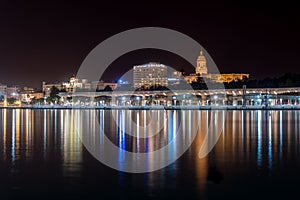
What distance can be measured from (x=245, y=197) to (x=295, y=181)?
2.30 m

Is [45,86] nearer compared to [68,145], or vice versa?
[68,145]

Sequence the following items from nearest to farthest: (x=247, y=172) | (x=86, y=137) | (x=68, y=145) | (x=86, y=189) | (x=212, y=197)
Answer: (x=212, y=197) < (x=86, y=189) < (x=247, y=172) < (x=68, y=145) < (x=86, y=137)

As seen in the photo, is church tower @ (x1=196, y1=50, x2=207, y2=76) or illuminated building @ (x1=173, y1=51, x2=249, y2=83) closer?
illuminated building @ (x1=173, y1=51, x2=249, y2=83)

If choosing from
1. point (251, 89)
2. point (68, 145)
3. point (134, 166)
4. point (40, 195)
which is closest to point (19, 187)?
point (40, 195)

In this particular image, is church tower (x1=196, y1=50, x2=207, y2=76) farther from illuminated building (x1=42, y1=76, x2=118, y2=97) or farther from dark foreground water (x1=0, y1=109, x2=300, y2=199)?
dark foreground water (x1=0, y1=109, x2=300, y2=199)

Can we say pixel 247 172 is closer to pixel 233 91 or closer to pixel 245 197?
pixel 245 197

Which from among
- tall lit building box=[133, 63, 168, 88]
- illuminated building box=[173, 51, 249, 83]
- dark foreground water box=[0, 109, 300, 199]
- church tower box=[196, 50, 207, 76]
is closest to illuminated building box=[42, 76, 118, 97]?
tall lit building box=[133, 63, 168, 88]

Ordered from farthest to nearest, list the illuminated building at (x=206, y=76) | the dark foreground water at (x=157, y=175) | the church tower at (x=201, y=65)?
the church tower at (x=201, y=65) → the illuminated building at (x=206, y=76) → the dark foreground water at (x=157, y=175)

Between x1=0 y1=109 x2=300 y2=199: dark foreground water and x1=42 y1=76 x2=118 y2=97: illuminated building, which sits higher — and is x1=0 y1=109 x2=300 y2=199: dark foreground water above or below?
below

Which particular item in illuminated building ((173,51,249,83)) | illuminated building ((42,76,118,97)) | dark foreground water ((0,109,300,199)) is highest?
illuminated building ((173,51,249,83))

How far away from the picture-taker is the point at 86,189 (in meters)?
11.9

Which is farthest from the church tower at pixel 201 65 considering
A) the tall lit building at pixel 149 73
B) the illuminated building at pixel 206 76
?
the tall lit building at pixel 149 73

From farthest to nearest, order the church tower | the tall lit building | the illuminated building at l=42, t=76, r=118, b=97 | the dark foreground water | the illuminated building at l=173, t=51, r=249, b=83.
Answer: the tall lit building → the church tower → the illuminated building at l=42, t=76, r=118, b=97 → the illuminated building at l=173, t=51, r=249, b=83 → the dark foreground water

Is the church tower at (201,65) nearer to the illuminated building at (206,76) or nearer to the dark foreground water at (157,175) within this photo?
the illuminated building at (206,76)
